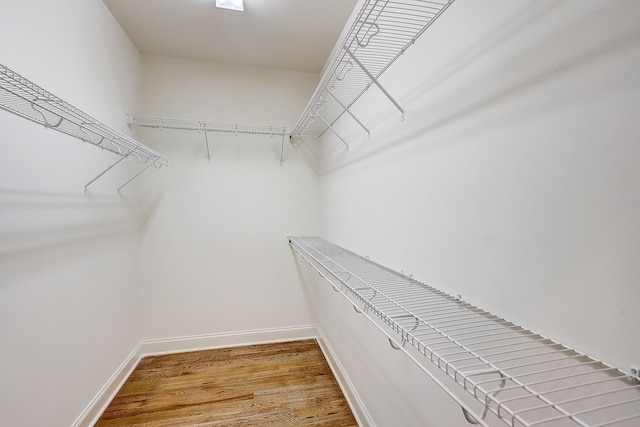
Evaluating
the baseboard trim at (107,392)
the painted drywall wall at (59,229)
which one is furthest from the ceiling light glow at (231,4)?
the baseboard trim at (107,392)

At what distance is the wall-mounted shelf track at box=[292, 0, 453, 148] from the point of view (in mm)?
884

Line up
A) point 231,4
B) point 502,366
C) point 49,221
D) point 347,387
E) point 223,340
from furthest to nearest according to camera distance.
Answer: point 223,340, point 347,387, point 231,4, point 49,221, point 502,366

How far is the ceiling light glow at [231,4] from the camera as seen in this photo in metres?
1.65

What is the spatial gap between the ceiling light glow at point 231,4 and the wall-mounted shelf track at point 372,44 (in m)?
0.78

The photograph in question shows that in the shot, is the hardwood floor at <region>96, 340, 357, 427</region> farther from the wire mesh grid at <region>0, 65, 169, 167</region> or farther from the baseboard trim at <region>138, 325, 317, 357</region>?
the wire mesh grid at <region>0, 65, 169, 167</region>

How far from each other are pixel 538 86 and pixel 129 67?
258 cm

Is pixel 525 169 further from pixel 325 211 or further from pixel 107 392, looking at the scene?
pixel 107 392

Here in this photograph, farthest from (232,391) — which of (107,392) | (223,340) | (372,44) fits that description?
(372,44)

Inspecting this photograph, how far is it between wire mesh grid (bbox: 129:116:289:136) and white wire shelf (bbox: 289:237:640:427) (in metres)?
1.77

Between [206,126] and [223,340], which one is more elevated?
[206,126]

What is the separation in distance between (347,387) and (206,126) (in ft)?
7.58

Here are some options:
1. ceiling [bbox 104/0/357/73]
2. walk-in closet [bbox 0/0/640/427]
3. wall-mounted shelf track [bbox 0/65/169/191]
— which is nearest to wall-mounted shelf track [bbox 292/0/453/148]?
walk-in closet [bbox 0/0/640/427]

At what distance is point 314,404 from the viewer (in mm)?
1735

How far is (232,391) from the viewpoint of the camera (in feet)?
6.07
